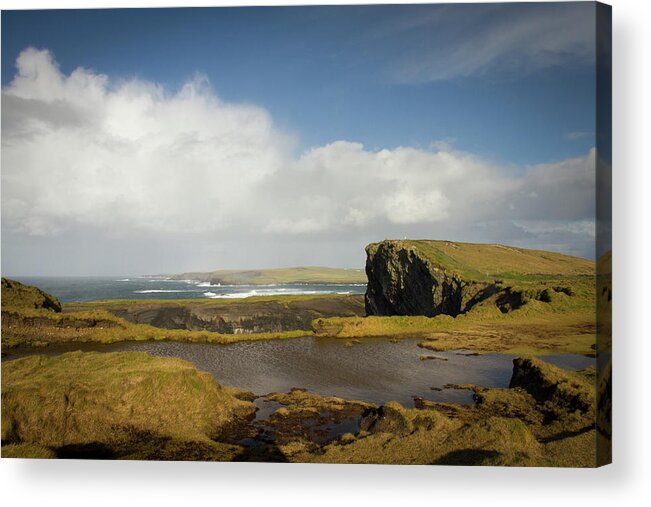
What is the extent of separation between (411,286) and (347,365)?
1.89m

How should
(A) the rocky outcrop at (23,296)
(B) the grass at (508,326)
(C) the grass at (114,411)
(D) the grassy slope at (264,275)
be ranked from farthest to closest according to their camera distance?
(D) the grassy slope at (264,275), (A) the rocky outcrop at (23,296), (B) the grass at (508,326), (C) the grass at (114,411)

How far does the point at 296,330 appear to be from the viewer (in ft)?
24.6

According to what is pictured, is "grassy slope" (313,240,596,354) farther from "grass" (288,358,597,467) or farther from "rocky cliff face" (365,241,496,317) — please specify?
"grass" (288,358,597,467)

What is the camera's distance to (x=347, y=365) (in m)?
6.85

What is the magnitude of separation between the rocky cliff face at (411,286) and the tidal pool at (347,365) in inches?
28.8

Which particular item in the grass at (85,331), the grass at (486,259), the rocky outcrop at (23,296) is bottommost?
the grass at (85,331)

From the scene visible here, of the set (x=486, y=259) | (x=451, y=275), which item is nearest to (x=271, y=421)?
(x=451, y=275)

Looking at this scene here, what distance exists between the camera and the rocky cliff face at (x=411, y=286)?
7.28 metres

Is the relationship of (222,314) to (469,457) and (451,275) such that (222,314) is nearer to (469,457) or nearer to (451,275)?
(451,275)

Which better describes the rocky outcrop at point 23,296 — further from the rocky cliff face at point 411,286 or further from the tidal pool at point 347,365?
the rocky cliff face at point 411,286

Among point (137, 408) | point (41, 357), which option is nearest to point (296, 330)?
point (137, 408)

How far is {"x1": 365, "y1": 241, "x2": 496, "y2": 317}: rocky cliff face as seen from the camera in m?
7.28

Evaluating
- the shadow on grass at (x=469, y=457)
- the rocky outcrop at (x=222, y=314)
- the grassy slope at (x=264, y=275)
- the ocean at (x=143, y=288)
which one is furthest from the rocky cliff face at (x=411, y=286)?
the shadow on grass at (x=469, y=457)

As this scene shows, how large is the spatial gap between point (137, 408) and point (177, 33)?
5.44 meters
